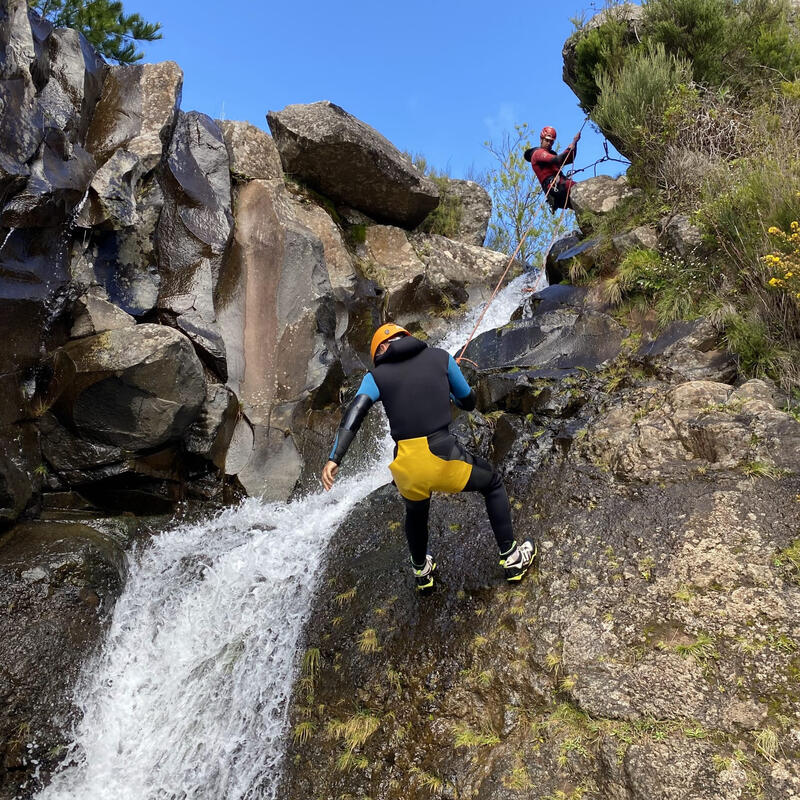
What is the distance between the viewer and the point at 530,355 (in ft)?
24.8

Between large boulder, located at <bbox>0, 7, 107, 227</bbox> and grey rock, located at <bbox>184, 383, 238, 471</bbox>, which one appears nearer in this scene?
large boulder, located at <bbox>0, 7, 107, 227</bbox>

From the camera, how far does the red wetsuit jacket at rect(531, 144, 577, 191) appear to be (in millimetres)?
10656

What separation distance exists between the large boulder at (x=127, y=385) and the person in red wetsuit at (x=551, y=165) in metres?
7.73

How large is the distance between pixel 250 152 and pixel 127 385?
234 inches

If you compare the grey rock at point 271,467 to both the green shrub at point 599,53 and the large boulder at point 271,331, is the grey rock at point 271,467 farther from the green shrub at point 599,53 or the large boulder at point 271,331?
the green shrub at point 599,53


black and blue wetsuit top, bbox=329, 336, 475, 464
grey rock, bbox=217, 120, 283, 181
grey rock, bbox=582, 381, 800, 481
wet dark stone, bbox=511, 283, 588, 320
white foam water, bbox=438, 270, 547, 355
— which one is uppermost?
grey rock, bbox=217, 120, 283, 181

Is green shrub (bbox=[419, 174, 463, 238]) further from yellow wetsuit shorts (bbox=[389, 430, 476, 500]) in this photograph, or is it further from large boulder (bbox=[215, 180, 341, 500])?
yellow wetsuit shorts (bbox=[389, 430, 476, 500])

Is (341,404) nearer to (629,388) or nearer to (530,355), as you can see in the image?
(530,355)

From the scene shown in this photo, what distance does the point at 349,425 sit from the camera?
155 inches

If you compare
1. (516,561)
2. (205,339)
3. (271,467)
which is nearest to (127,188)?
(205,339)

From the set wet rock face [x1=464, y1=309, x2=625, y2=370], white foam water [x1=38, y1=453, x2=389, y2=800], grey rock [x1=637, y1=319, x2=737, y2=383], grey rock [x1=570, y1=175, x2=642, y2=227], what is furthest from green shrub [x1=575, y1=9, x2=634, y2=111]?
white foam water [x1=38, y1=453, x2=389, y2=800]

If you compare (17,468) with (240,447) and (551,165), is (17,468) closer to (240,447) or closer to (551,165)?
(240,447)

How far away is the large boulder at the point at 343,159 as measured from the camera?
10.5 m

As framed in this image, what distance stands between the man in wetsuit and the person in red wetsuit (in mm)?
8019
